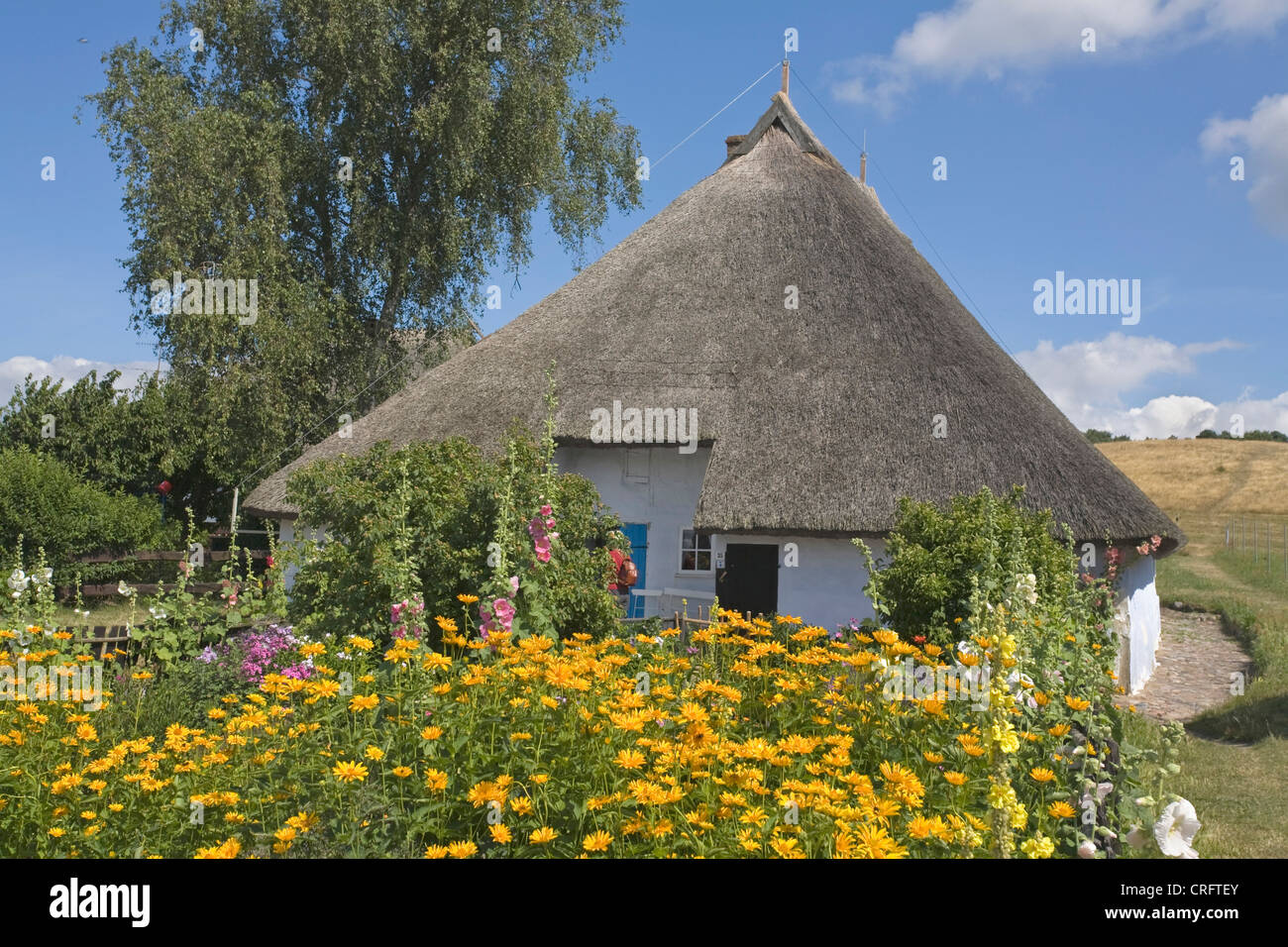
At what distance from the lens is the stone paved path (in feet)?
35.6

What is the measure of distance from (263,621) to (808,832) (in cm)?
704

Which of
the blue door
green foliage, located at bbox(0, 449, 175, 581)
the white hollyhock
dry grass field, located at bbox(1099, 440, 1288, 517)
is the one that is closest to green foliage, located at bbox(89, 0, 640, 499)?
green foliage, located at bbox(0, 449, 175, 581)

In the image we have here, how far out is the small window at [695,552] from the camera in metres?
11.8

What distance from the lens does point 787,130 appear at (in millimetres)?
17484

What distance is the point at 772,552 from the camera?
11594 mm

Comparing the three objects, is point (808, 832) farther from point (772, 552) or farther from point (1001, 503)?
point (772, 552)

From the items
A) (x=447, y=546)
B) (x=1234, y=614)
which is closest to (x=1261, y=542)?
(x=1234, y=614)

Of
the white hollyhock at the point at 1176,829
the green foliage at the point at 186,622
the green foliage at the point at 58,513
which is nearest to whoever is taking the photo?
the white hollyhock at the point at 1176,829

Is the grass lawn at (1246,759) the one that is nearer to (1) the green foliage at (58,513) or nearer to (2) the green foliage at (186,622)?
(2) the green foliage at (186,622)

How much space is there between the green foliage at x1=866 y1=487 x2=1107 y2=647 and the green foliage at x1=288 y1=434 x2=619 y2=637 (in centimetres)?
208

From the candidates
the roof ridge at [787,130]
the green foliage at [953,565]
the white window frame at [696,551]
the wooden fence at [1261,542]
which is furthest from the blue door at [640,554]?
the wooden fence at [1261,542]

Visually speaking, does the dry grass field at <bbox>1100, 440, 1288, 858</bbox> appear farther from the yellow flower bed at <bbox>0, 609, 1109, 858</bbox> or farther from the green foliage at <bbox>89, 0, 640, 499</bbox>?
the green foliage at <bbox>89, 0, 640, 499</bbox>

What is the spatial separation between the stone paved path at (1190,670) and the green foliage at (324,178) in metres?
14.4
